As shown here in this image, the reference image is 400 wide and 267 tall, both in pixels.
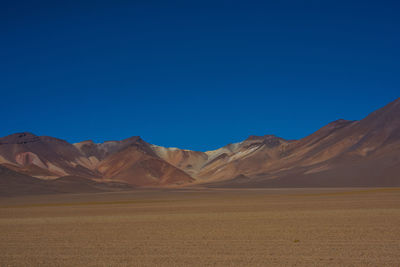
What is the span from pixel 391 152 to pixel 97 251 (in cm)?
13143

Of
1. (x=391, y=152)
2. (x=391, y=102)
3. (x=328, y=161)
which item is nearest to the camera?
(x=391, y=152)

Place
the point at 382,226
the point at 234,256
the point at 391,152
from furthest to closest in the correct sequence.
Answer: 1. the point at 391,152
2. the point at 382,226
3. the point at 234,256

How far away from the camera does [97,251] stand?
643 inches

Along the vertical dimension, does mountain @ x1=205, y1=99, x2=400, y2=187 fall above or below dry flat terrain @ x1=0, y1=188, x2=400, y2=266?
above

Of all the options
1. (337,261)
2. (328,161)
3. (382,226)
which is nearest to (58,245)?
(337,261)

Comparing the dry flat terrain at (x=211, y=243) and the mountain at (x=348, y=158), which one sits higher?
the mountain at (x=348, y=158)

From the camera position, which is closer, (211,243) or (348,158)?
(211,243)

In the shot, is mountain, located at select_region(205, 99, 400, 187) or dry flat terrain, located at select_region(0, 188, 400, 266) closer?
dry flat terrain, located at select_region(0, 188, 400, 266)

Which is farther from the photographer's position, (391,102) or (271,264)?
(391,102)

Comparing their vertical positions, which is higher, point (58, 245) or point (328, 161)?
point (328, 161)

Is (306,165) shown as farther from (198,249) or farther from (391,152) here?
(198,249)

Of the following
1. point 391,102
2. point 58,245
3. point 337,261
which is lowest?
point 337,261

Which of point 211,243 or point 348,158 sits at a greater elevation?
point 348,158

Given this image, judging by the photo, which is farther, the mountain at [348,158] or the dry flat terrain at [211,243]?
the mountain at [348,158]
